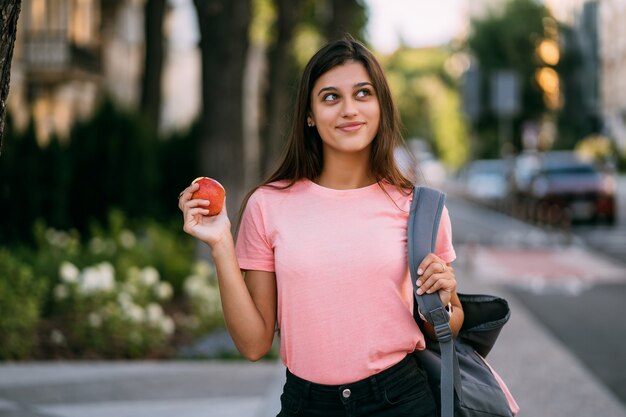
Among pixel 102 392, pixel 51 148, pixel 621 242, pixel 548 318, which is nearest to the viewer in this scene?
pixel 102 392

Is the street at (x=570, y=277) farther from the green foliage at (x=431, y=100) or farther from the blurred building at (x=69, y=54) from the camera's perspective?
the green foliage at (x=431, y=100)

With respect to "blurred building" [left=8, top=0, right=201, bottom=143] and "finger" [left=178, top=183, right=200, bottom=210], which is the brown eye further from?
"blurred building" [left=8, top=0, right=201, bottom=143]

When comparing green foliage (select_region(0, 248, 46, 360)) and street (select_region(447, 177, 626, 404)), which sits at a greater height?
green foliage (select_region(0, 248, 46, 360))

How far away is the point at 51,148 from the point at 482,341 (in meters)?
10.4

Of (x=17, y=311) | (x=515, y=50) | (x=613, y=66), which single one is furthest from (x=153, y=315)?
(x=515, y=50)

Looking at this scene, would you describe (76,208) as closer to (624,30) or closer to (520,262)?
(520,262)

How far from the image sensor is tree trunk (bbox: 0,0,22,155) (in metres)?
3.12

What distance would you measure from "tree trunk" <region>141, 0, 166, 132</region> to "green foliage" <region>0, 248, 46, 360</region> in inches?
381

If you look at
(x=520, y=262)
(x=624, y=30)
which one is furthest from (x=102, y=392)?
(x=624, y=30)

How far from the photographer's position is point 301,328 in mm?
2910

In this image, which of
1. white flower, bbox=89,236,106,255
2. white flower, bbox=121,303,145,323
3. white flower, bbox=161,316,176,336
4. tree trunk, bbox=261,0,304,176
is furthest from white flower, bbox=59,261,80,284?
tree trunk, bbox=261,0,304,176

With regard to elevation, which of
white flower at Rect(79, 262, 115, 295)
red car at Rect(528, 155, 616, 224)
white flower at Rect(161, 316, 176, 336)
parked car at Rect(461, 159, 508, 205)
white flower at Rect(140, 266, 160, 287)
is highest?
white flower at Rect(79, 262, 115, 295)

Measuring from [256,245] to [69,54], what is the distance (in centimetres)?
2736

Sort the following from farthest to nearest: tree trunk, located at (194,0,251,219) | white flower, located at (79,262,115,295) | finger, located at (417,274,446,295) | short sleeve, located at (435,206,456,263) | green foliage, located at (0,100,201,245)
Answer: green foliage, located at (0,100,201,245)
tree trunk, located at (194,0,251,219)
white flower, located at (79,262,115,295)
short sleeve, located at (435,206,456,263)
finger, located at (417,274,446,295)
